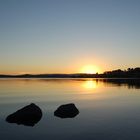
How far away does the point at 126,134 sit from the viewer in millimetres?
21547

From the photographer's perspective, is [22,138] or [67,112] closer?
[22,138]

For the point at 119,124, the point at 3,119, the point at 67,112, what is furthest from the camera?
the point at 67,112

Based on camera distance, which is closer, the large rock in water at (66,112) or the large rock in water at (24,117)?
the large rock in water at (24,117)

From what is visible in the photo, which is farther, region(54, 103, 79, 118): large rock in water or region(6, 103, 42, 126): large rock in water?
region(54, 103, 79, 118): large rock in water

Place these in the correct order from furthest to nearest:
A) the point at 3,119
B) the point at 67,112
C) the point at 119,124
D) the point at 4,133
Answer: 1. the point at 67,112
2. the point at 3,119
3. the point at 119,124
4. the point at 4,133

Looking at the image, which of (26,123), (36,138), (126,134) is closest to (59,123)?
(26,123)

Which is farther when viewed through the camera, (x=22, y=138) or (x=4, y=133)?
(x=4, y=133)

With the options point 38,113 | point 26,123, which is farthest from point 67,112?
point 26,123

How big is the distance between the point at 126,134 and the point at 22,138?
832cm

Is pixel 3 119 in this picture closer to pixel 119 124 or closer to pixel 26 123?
pixel 26 123

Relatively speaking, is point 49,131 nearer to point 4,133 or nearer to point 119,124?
point 4,133

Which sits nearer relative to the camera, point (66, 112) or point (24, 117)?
point (24, 117)

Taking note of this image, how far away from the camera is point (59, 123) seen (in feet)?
85.9

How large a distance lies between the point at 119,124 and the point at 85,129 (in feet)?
13.2
